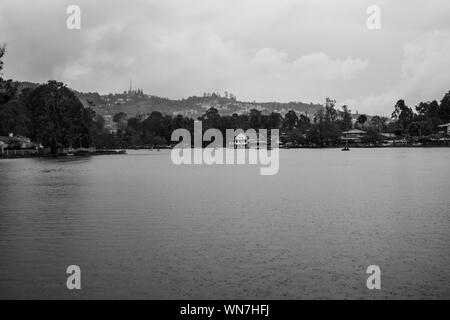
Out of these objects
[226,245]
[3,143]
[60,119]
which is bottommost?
[226,245]

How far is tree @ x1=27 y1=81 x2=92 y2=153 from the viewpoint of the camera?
11244 centimetres

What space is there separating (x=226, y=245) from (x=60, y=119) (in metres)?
100

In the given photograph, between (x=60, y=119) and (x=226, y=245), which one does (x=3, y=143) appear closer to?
(x=60, y=119)

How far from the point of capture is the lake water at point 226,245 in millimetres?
14323

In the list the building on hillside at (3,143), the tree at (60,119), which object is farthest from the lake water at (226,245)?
the building on hillside at (3,143)

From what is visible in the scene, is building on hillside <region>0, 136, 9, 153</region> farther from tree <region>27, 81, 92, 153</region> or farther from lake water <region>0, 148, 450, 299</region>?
lake water <region>0, 148, 450, 299</region>

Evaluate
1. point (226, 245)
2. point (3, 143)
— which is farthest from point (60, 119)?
point (226, 245)

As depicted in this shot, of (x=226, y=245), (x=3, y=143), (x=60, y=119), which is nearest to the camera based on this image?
(x=226, y=245)

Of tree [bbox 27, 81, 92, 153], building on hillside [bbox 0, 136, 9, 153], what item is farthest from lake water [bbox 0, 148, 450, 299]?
building on hillside [bbox 0, 136, 9, 153]

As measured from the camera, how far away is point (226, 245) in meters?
19.5

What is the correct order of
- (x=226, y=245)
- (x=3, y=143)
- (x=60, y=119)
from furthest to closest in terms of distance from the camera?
1. (x=3, y=143)
2. (x=60, y=119)
3. (x=226, y=245)

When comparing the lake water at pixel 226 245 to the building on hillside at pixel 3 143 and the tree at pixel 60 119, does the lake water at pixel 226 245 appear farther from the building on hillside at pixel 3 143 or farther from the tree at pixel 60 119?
the building on hillside at pixel 3 143

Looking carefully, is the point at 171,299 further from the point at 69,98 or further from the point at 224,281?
the point at 69,98

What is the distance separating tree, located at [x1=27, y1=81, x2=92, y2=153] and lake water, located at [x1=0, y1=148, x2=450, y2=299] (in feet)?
259
